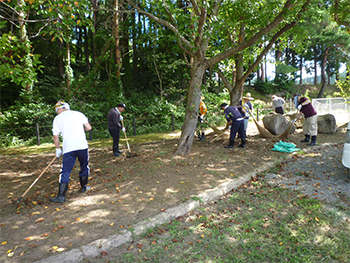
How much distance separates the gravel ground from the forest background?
2.70 m

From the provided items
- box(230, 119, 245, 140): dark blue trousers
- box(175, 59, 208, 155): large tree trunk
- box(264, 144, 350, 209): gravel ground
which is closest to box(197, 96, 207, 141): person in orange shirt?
box(230, 119, 245, 140): dark blue trousers

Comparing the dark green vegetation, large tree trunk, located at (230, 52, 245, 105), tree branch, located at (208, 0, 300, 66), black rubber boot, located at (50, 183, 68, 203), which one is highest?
tree branch, located at (208, 0, 300, 66)

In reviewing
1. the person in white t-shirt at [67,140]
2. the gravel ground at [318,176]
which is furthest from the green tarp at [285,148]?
the person in white t-shirt at [67,140]

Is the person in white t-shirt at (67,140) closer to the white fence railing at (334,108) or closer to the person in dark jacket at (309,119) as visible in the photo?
the person in dark jacket at (309,119)

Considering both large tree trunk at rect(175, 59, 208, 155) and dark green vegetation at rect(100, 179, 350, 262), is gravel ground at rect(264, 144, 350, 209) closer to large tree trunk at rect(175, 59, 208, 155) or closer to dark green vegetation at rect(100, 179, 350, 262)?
dark green vegetation at rect(100, 179, 350, 262)

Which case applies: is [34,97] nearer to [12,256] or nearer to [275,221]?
[12,256]

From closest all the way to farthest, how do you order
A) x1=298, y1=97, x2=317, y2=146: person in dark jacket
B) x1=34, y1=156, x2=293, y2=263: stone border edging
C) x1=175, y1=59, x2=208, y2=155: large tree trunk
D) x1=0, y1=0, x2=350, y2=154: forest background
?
1. x1=34, y1=156, x2=293, y2=263: stone border edging
2. x1=0, y1=0, x2=350, y2=154: forest background
3. x1=175, y1=59, x2=208, y2=155: large tree trunk
4. x1=298, y1=97, x2=317, y2=146: person in dark jacket

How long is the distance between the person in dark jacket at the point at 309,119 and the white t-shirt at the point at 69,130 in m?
7.36

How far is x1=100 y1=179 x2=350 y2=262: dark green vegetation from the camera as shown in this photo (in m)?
2.75

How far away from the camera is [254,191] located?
462 cm

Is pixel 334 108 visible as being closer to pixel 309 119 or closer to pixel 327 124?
pixel 327 124

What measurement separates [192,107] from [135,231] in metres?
4.19

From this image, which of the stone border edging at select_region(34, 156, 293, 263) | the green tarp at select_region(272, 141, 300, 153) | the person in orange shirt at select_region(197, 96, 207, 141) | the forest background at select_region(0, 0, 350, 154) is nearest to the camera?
the stone border edging at select_region(34, 156, 293, 263)

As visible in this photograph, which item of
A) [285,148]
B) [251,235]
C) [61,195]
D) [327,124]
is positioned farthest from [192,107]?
[327,124]
